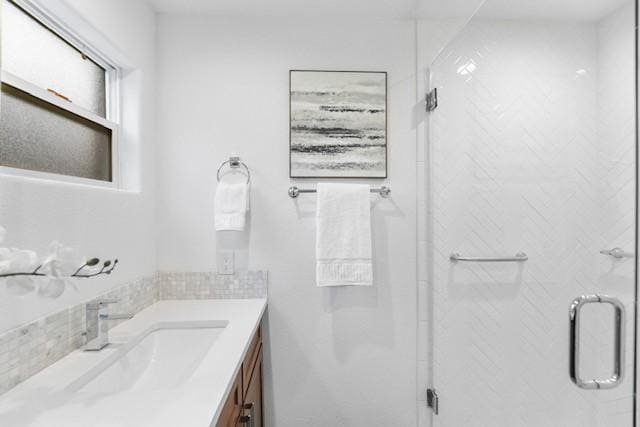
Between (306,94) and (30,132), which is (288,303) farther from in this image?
(30,132)

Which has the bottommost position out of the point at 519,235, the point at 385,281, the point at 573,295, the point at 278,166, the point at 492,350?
the point at 492,350

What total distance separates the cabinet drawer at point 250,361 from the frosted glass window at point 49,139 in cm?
96

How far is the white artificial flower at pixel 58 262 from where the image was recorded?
2.72 feet

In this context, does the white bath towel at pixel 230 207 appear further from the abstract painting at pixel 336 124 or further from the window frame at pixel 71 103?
the window frame at pixel 71 103

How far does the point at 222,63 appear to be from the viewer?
1.88 meters

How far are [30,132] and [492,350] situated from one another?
5.98 feet

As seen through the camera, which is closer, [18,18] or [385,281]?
[18,18]

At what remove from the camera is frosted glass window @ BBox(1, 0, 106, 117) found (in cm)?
111

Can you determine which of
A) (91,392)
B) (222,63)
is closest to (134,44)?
(222,63)

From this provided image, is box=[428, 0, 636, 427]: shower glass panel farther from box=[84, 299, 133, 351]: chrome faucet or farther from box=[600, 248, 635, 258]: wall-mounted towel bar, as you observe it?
box=[84, 299, 133, 351]: chrome faucet

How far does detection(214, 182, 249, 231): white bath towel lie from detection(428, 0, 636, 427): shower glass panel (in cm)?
96

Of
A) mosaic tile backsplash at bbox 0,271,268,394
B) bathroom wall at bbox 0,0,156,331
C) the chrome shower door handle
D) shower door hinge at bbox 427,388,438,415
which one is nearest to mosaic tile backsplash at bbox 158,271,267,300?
mosaic tile backsplash at bbox 0,271,268,394

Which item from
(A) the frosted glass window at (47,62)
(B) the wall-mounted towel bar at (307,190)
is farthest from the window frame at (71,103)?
(B) the wall-mounted towel bar at (307,190)

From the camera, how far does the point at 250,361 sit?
4.76 feet
